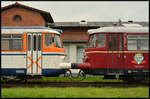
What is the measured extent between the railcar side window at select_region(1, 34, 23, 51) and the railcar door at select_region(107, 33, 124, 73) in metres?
4.99

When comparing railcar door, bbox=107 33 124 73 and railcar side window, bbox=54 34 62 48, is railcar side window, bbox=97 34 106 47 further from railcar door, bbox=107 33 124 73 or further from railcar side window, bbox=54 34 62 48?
railcar side window, bbox=54 34 62 48

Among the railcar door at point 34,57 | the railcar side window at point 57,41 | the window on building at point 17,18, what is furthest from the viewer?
the window on building at point 17,18

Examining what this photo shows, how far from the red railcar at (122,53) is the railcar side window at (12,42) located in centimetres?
412

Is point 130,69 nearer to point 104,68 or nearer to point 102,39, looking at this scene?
point 104,68

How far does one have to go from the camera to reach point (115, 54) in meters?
13.7

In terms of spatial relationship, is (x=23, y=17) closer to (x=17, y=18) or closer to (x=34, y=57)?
(x=17, y=18)

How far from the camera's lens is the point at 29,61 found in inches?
541

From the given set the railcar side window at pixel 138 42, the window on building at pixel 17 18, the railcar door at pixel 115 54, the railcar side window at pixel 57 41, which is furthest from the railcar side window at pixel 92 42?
the window on building at pixel 17 18

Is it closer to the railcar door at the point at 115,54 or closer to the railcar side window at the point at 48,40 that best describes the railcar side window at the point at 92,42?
the railcar door at the point at 115,54

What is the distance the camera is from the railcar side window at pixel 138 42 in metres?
13.7

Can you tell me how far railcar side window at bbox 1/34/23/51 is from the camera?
1381 centimetres

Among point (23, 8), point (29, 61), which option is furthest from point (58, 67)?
point (23, 8)

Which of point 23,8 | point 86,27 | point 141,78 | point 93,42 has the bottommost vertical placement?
point 141,78

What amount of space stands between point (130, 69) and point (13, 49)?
262 inches
